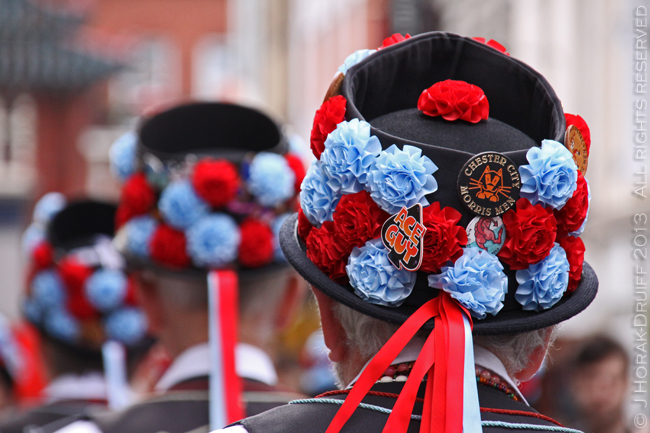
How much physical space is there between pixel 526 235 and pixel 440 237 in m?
0.18

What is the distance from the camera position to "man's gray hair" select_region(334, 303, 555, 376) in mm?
1607

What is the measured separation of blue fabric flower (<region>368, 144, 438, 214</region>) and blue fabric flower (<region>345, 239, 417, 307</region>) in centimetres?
10

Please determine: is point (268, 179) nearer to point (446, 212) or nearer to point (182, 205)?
point (182, 205)

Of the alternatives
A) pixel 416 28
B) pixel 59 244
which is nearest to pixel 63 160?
pixel 416 28

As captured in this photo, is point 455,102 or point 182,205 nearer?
point 455,102

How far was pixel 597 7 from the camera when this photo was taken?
8633 millimetres

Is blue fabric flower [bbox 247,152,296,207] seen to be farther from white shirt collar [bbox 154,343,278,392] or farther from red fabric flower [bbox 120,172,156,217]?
white shirt collar [bbox 154,343,278,392]

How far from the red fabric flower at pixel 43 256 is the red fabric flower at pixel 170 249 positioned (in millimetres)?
1396

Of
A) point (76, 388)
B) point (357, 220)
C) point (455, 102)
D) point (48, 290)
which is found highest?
point (455, 102)

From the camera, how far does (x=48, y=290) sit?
3.83 m

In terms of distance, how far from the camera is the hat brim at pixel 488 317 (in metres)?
1.54

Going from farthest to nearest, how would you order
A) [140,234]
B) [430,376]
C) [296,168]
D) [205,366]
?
[296,168], [140,234], [205,366], [430,376]

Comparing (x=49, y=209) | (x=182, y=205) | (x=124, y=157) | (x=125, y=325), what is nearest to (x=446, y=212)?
(x=182, y=205)

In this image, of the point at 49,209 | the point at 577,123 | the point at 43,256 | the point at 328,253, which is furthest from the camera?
the point at 49,209
